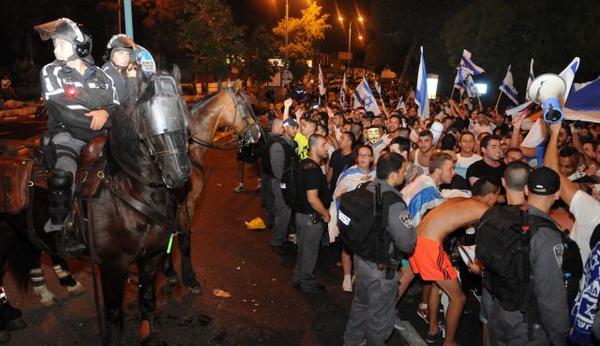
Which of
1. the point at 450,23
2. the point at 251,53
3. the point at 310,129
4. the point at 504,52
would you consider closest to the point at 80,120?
the point at 310,129

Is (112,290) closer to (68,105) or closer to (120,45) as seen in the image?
(68,105)

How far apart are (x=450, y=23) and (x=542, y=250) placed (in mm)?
24942

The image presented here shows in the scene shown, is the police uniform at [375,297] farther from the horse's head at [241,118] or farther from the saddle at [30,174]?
the horse's head at [241,118]

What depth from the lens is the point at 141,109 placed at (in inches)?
167

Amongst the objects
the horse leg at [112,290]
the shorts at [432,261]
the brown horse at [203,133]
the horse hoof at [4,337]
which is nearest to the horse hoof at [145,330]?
the horse leg at [112,290]

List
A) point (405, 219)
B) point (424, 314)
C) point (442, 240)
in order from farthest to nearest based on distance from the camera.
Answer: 1. point (424, 314)
2. point (442, 240)
3. point (405, 219)

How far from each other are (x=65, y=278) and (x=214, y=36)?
19938 millimetres

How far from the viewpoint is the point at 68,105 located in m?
4.68

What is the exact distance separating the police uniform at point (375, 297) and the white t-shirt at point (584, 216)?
1.54 m

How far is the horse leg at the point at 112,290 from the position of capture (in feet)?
16.0

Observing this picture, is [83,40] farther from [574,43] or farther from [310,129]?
[574,43]

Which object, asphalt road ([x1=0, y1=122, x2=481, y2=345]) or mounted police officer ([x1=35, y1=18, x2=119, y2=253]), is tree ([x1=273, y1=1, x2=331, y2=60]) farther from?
mounted police officer ([x1=35, y1=18, x2=119, y2=253])

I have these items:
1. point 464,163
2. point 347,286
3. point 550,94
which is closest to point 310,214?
point 347,286

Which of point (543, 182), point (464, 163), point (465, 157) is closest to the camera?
point (543, 182)
